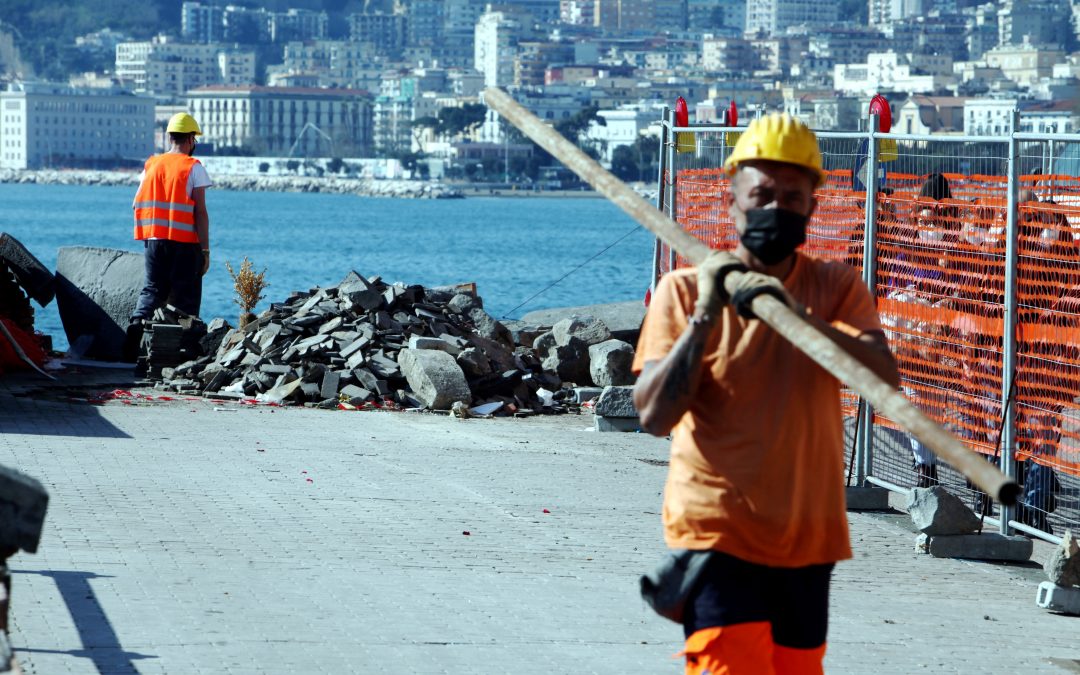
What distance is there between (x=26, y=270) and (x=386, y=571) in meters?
9.35

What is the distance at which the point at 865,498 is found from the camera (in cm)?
988

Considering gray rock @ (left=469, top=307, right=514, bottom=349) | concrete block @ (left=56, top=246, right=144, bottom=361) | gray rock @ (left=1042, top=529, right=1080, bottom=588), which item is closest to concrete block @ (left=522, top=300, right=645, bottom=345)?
gray rock @ (left=469, top=307, right=514, bottom=349)

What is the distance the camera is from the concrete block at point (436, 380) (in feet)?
43.3

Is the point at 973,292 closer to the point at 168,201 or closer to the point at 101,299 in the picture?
the point at 168,201

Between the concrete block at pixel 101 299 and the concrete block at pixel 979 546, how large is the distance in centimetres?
917

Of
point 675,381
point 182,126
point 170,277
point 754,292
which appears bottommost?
point 170,277

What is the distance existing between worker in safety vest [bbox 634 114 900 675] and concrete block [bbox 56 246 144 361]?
40.4 feet

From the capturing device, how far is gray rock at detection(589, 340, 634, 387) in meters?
14.7

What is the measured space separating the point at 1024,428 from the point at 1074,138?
162 cm

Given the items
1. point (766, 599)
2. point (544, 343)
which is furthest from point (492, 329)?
point (766, 599)

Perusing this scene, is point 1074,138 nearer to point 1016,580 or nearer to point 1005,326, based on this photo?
point 1005,326

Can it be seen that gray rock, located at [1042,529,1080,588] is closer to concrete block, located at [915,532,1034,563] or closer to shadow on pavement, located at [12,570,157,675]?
concrete block, located at [915,532,1034,563]

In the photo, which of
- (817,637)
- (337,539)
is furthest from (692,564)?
(337,539)

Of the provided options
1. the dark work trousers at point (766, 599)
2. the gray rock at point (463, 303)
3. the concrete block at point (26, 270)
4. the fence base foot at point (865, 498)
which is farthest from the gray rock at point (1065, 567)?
the concrete block at point (26, 270)
